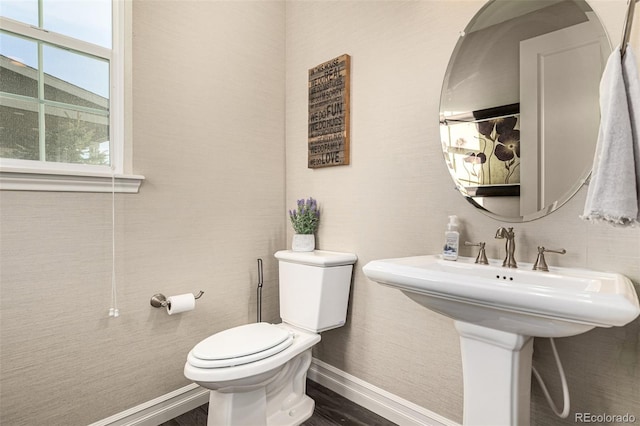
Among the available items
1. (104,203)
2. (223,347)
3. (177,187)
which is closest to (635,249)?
(223,347)

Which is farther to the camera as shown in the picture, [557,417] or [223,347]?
[223,347]

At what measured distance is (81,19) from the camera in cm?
155

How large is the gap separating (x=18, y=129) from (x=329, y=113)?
1.36 meters

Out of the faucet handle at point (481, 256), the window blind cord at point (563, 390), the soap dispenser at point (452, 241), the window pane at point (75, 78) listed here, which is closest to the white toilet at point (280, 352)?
the soap dispenser at point (452, 241)

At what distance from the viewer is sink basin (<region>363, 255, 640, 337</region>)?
0.78 meters

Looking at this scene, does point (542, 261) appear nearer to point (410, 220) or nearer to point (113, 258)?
point (410, 220)

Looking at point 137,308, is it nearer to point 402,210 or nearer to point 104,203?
point 104,203

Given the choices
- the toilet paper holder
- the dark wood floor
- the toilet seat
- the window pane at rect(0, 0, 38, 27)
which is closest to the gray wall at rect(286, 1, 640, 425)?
the dark wood floor

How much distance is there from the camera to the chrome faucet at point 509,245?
1235 millimetres

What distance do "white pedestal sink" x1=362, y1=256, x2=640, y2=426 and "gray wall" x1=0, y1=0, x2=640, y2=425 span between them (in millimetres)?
205

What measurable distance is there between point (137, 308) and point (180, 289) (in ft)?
0.68

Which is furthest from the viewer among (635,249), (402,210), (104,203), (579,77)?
(402,210)

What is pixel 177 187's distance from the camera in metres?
1.76

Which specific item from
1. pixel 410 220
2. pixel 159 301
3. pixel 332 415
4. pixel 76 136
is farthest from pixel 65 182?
pixel 332 415
